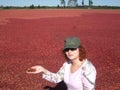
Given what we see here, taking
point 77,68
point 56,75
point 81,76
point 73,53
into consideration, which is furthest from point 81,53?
point 56,75

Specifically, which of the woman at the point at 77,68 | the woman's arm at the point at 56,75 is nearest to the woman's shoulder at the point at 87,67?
the woman at the point at 77,68

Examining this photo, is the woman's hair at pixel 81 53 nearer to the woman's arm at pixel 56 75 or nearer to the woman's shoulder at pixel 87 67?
the woman's shoulder at pixel 87 67

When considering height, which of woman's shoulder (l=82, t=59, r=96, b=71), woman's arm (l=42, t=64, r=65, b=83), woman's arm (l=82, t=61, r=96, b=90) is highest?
woman's shoulder (l=82, t=59, r=96, b=71)

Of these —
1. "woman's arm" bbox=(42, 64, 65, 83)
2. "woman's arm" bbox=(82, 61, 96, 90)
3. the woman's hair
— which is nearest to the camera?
"woman's arm" bbox=(82, 61, 96, 90)

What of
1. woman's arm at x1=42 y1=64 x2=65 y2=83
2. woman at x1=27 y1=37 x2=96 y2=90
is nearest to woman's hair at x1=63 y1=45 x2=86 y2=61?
woman at x1=27 y1=37 x2=96 y2=90

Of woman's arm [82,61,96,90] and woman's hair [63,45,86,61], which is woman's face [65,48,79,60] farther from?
woman's arm [82,61,96,90]

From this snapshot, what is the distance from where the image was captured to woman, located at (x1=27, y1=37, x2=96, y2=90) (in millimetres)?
4252

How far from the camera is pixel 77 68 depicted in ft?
14.6

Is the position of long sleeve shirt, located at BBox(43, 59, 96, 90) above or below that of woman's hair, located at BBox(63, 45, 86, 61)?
below

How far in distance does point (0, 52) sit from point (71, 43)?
13.1m

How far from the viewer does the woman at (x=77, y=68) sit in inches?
167

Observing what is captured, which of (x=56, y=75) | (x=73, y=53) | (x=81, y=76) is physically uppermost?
(x=73, y=53)

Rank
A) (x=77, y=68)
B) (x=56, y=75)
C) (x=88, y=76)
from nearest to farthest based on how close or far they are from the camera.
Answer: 1. (x=88, y=76)
2. (x=77, y=68)
3. (x=56, y=75)

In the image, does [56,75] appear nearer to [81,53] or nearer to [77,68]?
[77,68]
